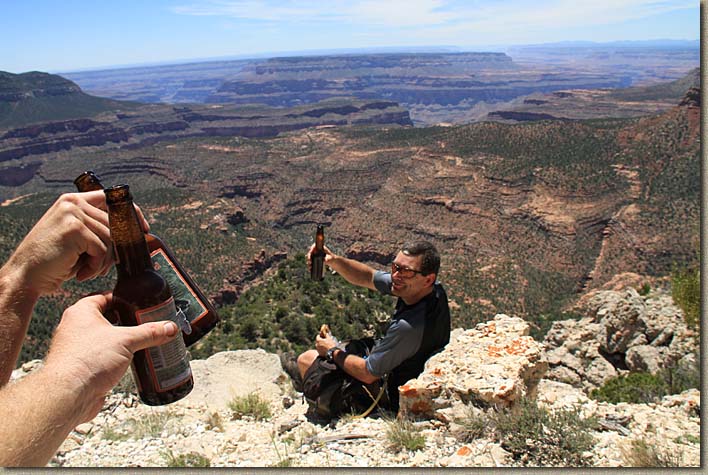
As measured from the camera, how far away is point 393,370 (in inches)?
186

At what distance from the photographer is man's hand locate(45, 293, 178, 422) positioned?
178cm

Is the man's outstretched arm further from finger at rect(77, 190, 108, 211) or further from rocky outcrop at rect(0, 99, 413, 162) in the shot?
rocky outcrop at rect(0, 99, 413, 162)

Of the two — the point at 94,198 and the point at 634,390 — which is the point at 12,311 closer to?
the point at 94,198

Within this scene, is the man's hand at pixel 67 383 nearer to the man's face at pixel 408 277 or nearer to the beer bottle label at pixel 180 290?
the beer bottle label at pixel 180 290

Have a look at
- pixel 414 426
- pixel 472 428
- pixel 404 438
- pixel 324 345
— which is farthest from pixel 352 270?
pixel 472 428

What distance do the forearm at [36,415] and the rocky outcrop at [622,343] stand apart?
29.9 ft

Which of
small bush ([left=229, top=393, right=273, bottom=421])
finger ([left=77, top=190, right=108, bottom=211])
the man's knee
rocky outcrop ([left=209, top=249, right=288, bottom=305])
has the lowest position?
rocky outcrop ([left=209, top=249, right=288, bottom=305])

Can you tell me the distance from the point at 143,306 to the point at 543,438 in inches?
112

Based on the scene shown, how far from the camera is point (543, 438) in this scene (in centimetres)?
361

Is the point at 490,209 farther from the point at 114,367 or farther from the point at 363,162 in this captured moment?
the point at 114,367

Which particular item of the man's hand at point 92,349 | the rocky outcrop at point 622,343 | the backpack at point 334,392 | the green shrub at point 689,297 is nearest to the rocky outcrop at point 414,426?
the backpack at point 334,392

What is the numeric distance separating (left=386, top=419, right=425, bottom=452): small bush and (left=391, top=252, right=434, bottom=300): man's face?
3.55 ft

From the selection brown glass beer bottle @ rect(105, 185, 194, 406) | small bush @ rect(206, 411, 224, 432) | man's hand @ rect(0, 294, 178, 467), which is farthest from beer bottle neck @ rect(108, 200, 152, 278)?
small bush @ rect(206, 411, 224, 432)

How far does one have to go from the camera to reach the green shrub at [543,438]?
3.50 meters
